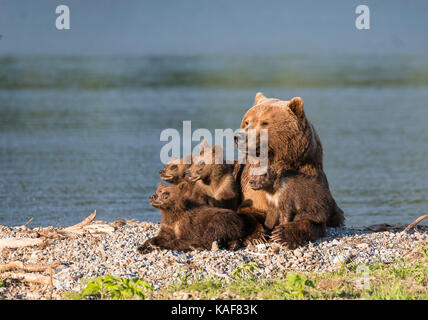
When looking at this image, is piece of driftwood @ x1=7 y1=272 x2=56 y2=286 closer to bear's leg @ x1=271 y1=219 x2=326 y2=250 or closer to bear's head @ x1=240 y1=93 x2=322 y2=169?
bear's leg @ x1=271 y1=219 x2=326 y2=250

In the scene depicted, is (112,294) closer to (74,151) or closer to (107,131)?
(74,151)

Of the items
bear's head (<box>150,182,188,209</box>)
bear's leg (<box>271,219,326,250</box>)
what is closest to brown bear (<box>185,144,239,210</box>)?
bear's head (<box>150,182,188,209</box>)

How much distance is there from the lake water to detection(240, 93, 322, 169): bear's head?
374cm

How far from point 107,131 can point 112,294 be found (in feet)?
43.6

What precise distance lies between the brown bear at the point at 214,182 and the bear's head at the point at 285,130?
0.52 metres

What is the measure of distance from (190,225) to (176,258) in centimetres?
40

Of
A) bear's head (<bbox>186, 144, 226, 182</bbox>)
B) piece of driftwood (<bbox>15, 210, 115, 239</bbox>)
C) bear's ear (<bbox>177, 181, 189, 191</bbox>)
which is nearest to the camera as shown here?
bear's head (<bbox>186, 144, 226, 182</bbox>)

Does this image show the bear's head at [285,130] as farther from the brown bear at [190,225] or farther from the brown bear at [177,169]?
the brown bear at [177,169]

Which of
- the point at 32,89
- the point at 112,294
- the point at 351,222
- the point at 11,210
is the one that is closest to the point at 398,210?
the point at 351,222

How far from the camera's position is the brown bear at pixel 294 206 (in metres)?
7.77

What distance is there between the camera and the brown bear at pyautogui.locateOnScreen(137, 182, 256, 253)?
7734 mm

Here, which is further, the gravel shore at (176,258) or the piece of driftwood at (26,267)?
the piece of driftwood at (26,267)

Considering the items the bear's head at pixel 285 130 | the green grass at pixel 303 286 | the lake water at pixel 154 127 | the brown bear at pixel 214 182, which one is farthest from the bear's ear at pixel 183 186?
the lake water at pixel 154 127
